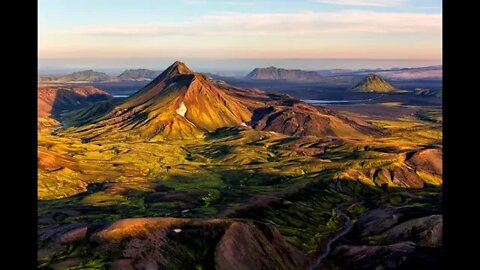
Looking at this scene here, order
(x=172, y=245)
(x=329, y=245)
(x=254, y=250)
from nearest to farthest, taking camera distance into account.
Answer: (x=172, y=245) → (x=254, y=250) → (x=329, y=245)

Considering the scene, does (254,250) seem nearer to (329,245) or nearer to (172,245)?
(172,245)

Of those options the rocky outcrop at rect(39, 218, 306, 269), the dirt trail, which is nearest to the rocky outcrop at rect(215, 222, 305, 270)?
the rocky outcrop at rect(39, 218, 306, 269)

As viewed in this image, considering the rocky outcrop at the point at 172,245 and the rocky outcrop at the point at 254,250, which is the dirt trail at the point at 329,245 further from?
the rocky outcrop at the point at 172,245

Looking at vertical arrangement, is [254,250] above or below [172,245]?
below

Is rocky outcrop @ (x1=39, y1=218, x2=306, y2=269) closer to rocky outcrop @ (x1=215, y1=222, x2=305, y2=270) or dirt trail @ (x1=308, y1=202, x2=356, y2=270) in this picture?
rocky outcrop @ (x1=215, y1=222, x2=305, y2=270)

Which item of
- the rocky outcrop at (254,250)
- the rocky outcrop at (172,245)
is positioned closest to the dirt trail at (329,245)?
the rocky outcrop at (254,250)

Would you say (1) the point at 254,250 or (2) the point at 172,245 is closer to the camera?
(2) the point at 172,245

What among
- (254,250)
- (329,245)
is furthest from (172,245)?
(329,245)

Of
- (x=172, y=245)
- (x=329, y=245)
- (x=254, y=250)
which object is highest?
(x=172, y=245)
